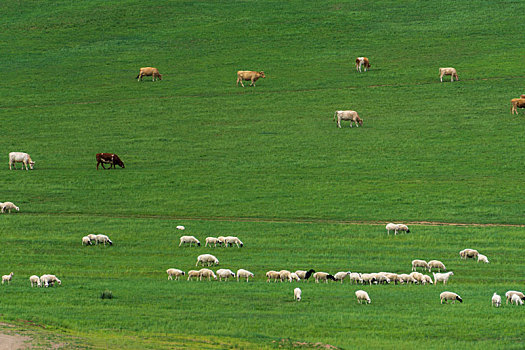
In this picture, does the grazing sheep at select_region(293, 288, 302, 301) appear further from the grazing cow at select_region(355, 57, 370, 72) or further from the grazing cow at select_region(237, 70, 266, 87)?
the grazing cow at select_region(355, 57, 370, 72)

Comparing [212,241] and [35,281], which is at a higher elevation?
[212,241]

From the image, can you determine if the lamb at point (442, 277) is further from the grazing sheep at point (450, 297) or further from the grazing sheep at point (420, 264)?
the grazing sheep at point (450, 297)

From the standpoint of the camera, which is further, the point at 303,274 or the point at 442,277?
the point at 303,274

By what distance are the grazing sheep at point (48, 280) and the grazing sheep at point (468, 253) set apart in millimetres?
15099

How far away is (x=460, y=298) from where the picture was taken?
24500mm

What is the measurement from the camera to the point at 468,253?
103 ft

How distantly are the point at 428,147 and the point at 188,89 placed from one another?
25901 mm

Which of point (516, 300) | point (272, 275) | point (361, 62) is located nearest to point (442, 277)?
point (516, 300)

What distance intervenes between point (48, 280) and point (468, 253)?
612 inches

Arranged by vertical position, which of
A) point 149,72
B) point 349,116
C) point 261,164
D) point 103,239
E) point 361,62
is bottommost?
point 103,239

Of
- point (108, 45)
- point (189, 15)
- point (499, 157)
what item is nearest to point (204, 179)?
point (499, 157)

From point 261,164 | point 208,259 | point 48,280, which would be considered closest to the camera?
point 48,280

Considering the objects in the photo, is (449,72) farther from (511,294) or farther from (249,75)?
(511,294)

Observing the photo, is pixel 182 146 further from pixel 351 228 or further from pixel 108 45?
pixel 108 45
